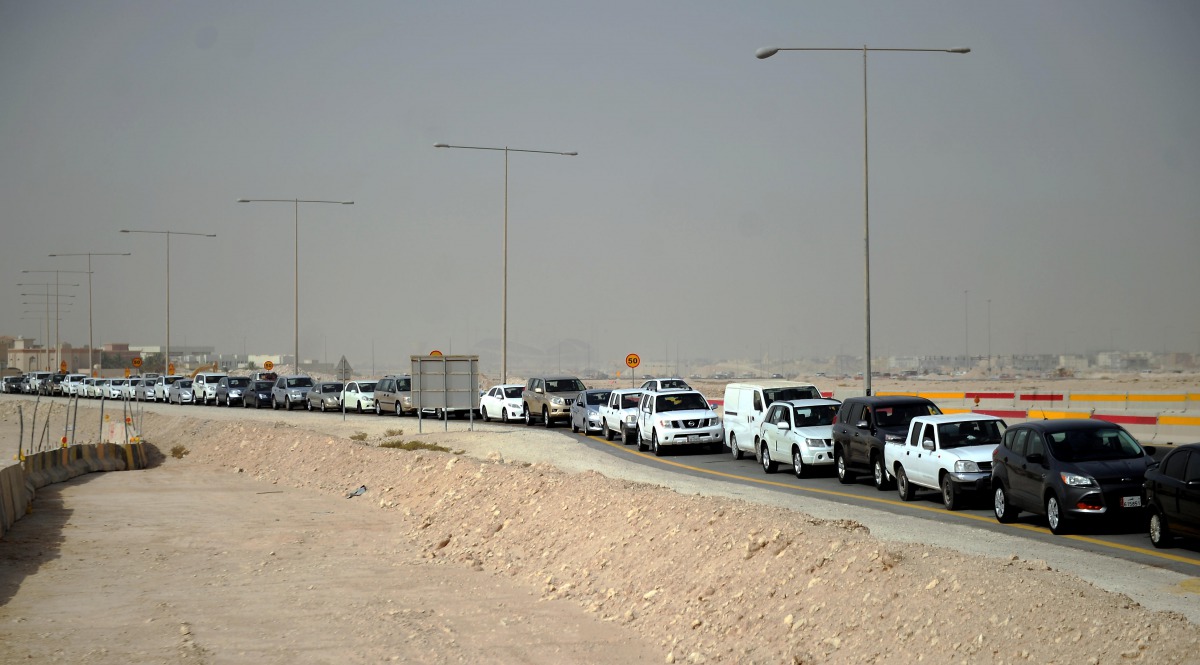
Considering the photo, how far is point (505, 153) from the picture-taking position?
1959 inches

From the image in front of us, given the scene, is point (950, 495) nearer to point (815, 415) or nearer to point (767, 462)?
point (815, 415)

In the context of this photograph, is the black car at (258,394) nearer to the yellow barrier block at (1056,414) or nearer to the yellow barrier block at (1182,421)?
the yellow barrier block at (1056,414)

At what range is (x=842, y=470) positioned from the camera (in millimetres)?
23484

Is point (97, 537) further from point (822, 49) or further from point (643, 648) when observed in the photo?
point (822, 49)

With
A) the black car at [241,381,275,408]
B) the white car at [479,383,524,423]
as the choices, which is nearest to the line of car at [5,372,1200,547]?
the white car at [479,383,524,423]

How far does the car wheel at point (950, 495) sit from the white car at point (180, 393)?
62.6 metres

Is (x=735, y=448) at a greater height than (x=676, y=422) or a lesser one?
lesser

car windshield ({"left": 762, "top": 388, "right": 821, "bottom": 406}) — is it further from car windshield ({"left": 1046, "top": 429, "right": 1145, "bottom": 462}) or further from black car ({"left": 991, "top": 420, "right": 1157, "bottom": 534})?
car windshield ({"left": 1046, "top": 429, "right": 1145, "bottom": 462})

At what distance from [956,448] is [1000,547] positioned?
5389 millimetres

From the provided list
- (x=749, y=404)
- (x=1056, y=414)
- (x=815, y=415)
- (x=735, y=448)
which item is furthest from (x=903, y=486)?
(x=1056, y=414)

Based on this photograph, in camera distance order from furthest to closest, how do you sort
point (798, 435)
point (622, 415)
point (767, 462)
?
point (622, 415)
point (767, 462)
point (798, 435)

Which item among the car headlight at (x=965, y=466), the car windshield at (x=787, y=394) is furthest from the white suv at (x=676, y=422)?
the car headlight at (x=965, y=466)

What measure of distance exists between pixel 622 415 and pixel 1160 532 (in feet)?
73.7

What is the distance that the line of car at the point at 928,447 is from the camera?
608 inches
